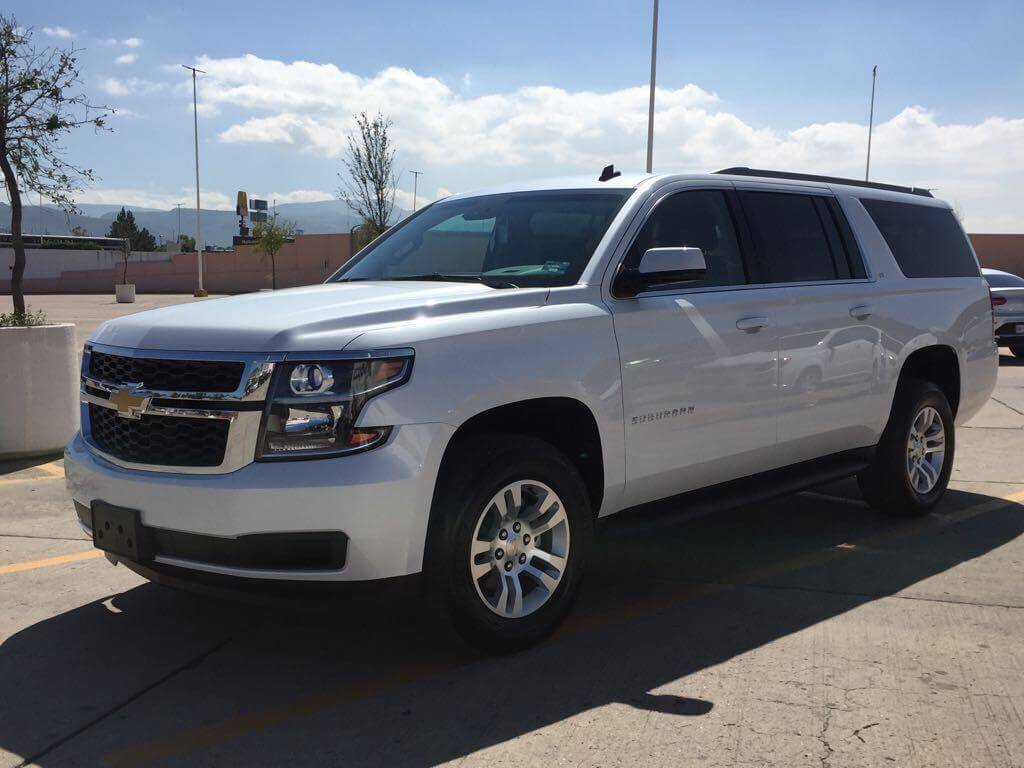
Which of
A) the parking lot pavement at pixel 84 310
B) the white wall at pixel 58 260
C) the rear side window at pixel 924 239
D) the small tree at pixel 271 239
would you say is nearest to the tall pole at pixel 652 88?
the parking lot pavement at pixel 84 310

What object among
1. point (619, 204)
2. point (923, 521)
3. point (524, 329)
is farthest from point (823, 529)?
point (524, 329)

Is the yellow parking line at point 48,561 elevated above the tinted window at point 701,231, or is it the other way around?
the tinted window at point 701,231

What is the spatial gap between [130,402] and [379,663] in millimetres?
1380

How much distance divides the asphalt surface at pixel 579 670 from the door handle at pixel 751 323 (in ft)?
4.09

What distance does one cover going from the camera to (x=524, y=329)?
4.00m

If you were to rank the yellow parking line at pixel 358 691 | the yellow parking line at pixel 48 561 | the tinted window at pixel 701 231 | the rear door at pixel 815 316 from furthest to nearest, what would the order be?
1. the yellow parking line at pixel 48 561
2. the rear door at pixel 815 316
3. the tinted window at pixel 701 231
4. the yellow parking line at pixel 358 691

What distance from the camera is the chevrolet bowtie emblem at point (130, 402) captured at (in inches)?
148

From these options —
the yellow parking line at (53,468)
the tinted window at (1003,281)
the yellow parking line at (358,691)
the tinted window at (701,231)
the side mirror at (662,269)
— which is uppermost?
the tinted window at (701,231)

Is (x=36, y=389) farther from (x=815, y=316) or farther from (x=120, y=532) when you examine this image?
(x=815, y=316)

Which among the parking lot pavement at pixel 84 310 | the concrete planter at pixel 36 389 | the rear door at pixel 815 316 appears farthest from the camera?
the parking lot pavement at pixel 84 310

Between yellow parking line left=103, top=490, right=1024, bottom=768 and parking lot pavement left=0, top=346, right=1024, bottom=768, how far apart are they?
0.01 m

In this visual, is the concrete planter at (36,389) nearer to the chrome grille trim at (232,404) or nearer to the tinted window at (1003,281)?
the chrome grille trim at (232,404)

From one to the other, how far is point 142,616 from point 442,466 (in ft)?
5.77

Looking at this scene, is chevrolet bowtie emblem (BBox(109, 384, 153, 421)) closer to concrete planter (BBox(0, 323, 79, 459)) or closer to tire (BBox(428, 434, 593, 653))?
tire (BBox(428, 434, 593, 653))
